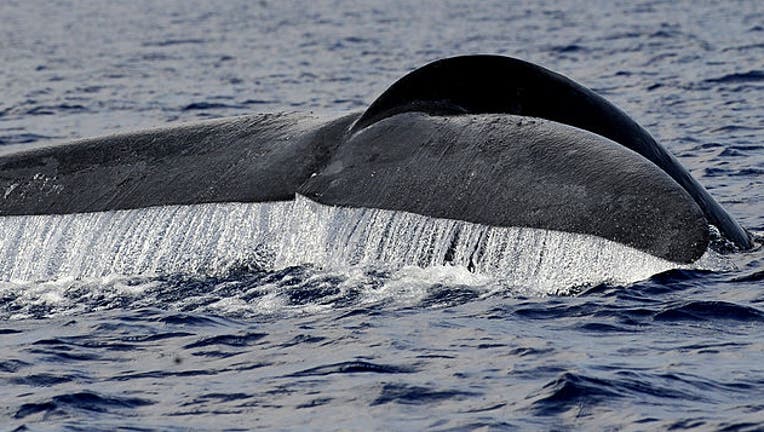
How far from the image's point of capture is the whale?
266 inches

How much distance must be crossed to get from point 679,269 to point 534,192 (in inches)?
88.8

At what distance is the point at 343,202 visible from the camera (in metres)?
7.08

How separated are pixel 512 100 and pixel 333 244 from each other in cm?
207

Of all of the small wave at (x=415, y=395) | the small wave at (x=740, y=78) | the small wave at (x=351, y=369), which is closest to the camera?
the small wave at (x=415, y=395)

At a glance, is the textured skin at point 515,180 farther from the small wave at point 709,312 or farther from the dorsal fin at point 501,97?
the small wave at point 709,312

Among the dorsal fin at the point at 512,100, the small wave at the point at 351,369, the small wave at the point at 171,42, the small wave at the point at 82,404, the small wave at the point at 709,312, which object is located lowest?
the small wave at the point at 171,42

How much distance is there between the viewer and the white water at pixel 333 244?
6973 millimetres

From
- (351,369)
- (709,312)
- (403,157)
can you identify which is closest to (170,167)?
(403,157)

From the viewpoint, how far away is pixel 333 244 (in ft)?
30.0

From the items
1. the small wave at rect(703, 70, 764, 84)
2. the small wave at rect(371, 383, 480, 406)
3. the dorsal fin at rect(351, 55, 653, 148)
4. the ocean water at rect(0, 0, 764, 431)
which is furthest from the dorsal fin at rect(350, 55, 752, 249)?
the small wave at rect(703, 70, 764, 84)

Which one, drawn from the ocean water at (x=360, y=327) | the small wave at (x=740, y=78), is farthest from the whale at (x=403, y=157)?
the small wave at (x=740, y=78)

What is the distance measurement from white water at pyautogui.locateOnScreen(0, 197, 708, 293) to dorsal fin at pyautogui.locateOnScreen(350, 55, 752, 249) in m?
0.53

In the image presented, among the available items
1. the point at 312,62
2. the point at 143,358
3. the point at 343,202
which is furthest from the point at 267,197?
the point at 312,62

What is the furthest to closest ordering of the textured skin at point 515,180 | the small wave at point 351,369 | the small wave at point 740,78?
1. the small wave at point 740,78
2. the small wave at point 351,369
3. the textured skin at point 515,180
